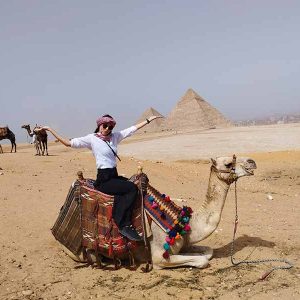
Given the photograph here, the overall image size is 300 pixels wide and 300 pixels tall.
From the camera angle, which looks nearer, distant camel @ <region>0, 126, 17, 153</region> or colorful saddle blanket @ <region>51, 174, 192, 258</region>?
colorful saddle blanket @ <region>51, 174, 192, 258</region>

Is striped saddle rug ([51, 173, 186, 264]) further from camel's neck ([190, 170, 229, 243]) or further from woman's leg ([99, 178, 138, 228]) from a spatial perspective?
camel's neck ([190, 170, 229, 243])

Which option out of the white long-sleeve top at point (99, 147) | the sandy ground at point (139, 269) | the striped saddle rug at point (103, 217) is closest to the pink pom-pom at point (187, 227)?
the striped saddle rug at point (103, 217)

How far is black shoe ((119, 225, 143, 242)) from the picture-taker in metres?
5.83

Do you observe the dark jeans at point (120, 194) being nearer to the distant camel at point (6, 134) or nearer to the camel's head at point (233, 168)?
the camel's head at point (233, 168)

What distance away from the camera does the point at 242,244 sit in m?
7.14

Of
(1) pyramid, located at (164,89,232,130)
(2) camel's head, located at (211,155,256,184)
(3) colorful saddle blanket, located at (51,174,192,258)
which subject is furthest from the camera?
(1) pyramid, located at (164,89,232,130)

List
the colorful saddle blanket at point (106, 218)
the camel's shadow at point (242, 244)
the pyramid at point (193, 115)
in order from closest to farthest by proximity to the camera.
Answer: the colorful saddle blanket at point (106, 218) < the camel's shadow at point (242, 244) < the pyramid at point (193, 115)

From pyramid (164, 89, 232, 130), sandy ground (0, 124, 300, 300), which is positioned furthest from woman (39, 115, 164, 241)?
pyramid (164, 89, 232, 130)

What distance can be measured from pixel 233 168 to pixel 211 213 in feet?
2.27

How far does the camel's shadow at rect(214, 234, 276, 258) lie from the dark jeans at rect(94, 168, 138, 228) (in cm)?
161

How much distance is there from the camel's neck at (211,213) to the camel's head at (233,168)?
11cm

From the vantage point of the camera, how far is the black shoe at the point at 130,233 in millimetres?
5832

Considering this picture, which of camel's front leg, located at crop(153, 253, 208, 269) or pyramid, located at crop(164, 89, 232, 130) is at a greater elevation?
pyramid, located at crop(164, 89, 232, 130)

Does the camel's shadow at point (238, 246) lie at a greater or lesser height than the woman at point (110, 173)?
lesser
